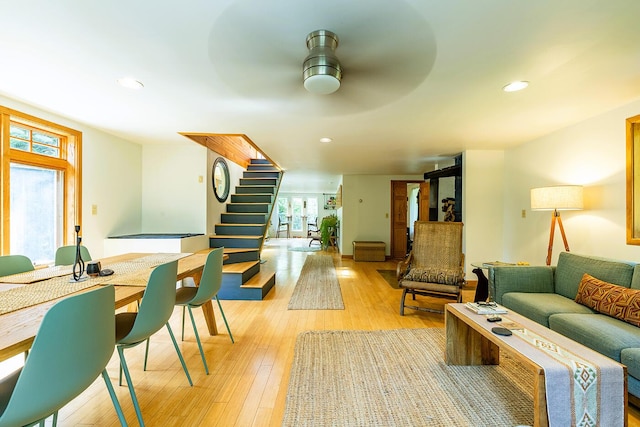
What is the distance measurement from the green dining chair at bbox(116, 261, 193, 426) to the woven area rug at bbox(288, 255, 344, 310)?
1.89 m

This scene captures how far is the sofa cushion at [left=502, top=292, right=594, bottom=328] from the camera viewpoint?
2168 mm

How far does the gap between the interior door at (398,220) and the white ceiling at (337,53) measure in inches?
163

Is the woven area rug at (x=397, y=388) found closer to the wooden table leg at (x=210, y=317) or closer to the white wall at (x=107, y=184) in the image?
the wooden table leg at (x=210, y=317)

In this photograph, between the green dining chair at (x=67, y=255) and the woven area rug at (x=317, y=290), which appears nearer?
the green dining chair at (x=67, y=255)

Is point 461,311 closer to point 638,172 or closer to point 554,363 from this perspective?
point 554,363

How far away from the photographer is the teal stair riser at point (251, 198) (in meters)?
5.76

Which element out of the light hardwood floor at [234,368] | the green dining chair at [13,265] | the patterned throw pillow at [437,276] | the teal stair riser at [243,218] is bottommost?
the light hardwood floor at [234,368]

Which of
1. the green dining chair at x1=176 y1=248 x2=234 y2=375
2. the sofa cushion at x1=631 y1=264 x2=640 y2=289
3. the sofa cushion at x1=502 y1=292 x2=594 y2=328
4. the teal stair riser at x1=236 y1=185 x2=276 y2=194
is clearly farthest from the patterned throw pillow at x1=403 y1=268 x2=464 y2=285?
the teal stair riser at x1=236 y1=185 x2=276 y2=194

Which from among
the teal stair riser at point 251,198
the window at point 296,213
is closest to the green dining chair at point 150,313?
the teal stair riser at point 251,198

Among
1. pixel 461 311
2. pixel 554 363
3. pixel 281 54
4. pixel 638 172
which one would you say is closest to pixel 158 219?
pixel 281 54

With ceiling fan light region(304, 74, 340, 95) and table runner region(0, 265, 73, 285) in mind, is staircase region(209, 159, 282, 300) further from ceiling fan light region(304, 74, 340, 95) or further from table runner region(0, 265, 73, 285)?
ceiling fan light region(304, 74, 340, 95)

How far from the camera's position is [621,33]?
1508mm

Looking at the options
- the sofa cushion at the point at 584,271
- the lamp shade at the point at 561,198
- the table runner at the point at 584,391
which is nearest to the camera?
the table runner at the point at 584,391

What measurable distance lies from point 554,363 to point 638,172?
7.72 feet
